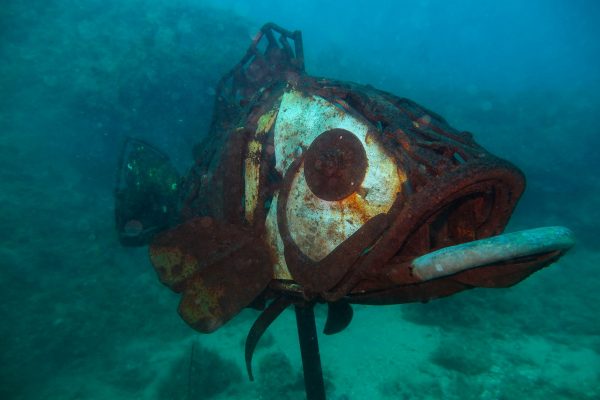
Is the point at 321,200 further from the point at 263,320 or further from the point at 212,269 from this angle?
the point at 263,320

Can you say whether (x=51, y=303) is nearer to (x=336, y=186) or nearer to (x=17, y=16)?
(x=336, y=186)

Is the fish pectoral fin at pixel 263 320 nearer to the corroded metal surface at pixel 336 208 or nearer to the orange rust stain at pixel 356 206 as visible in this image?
the corroded metal surface at pixel 336 208

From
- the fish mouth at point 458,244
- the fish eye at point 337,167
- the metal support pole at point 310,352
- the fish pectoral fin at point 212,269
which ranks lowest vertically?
the metal support pole at point 310,352

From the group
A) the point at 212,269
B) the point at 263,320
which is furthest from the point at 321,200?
the point at 263,320

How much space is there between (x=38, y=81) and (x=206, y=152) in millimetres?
14458

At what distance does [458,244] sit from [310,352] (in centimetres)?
281

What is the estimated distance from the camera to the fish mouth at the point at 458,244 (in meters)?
1.70

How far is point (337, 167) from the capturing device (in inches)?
103

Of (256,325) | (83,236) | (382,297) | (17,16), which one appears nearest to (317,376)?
(256,325)

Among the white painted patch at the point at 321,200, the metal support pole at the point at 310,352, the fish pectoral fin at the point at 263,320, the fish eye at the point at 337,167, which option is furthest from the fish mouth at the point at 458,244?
the metal support pole at the point at 310,352

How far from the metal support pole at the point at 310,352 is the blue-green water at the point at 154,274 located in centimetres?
338

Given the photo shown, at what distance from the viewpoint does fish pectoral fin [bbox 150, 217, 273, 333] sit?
2.87 metres

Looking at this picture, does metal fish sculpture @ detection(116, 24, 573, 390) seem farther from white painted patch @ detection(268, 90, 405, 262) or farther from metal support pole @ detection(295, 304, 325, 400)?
metal support pole @ detection(295, 304, 325, 400)

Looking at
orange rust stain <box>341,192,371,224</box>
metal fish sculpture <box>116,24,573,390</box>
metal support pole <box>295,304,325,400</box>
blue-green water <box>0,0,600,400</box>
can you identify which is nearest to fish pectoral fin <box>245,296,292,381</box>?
metal fish sculpture <box>116,24,573,390</box>
